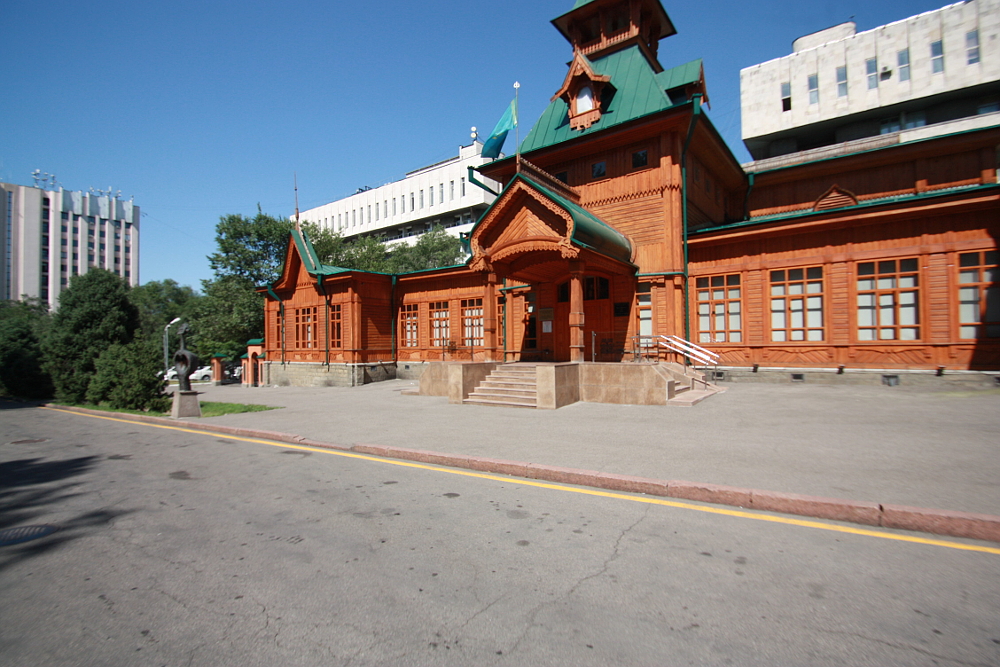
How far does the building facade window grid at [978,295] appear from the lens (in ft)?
46.8

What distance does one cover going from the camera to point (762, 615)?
312cm

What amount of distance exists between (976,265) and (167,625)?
20364mm

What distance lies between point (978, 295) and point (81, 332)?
97.8 ft

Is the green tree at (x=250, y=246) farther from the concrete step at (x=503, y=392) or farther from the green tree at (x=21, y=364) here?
the concrete step at (x=503, y=392)

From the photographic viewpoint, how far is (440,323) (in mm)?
25625

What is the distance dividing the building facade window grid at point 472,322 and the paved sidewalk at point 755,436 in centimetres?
941

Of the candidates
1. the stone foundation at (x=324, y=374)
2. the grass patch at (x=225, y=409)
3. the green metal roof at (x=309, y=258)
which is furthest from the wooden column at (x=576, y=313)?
the green metal roof at (x=309, y=258)

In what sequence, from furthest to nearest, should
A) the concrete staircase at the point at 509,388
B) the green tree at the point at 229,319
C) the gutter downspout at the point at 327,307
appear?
the green tree at the point at 229,319
the gutter downspout at the point at 327,307
the concrete staircase at the point at 509,388

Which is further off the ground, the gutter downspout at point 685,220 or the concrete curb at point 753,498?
the gutter downspout at point 685,220

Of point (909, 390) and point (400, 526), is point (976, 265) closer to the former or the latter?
point (909, 390)

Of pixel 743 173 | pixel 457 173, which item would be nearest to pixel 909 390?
pixel 743 173

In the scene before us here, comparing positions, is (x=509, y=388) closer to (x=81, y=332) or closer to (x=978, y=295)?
(x=978, y=295)

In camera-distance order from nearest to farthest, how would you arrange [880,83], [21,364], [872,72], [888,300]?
[888,300] < [21,364] < [880,83] < [872,72]

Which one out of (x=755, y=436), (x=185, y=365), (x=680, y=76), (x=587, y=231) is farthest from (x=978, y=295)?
(x=185, y=365)
